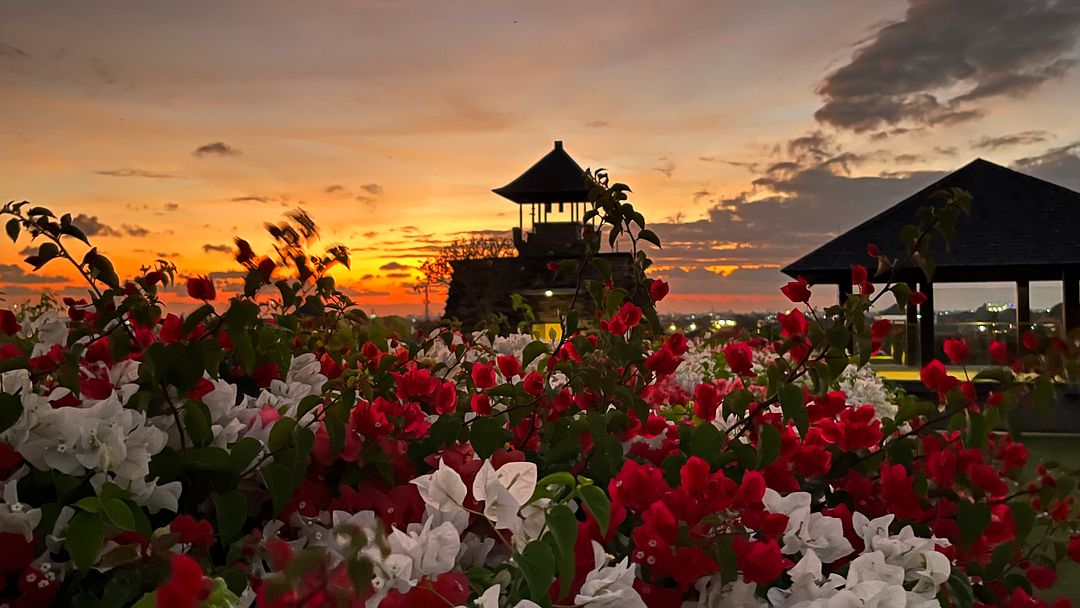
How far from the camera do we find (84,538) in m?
1.00

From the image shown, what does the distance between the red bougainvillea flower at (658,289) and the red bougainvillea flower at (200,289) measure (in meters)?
1.01

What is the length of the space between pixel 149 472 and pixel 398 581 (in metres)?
0.49

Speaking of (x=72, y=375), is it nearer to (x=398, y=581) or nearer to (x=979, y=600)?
(x=398, y=581)

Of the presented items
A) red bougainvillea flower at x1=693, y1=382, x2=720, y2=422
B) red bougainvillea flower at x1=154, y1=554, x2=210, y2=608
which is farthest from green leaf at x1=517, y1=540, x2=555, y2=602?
red bougainvillea flower at x1=693, y1=382, x2=720, y2=422

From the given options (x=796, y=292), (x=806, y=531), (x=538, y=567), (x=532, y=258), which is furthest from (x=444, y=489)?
(x=532, y=258)

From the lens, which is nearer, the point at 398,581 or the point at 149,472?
the point at 398,581

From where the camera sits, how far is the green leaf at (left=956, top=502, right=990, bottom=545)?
136 centimetres

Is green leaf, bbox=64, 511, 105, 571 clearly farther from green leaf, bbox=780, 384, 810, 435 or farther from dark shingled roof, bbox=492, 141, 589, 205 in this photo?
dark shingled roof, bbox=492, 141, 589, 205

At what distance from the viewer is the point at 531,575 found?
2.72 ft

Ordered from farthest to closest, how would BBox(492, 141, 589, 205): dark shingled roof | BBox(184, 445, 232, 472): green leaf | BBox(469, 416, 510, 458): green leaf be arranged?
BBox(492, 141, 589, 205): dark shingled roof
BBox(469, 416, 510, 458): green leaf
BBox(184, 445, 232, 472): green leaf

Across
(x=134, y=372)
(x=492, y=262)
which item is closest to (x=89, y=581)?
(x=134, y=372)

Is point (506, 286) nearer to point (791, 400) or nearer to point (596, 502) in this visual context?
point (791, 400)

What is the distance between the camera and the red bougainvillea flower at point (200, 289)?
1.51 metres

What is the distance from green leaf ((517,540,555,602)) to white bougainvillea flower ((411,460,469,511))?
0.62 ft
